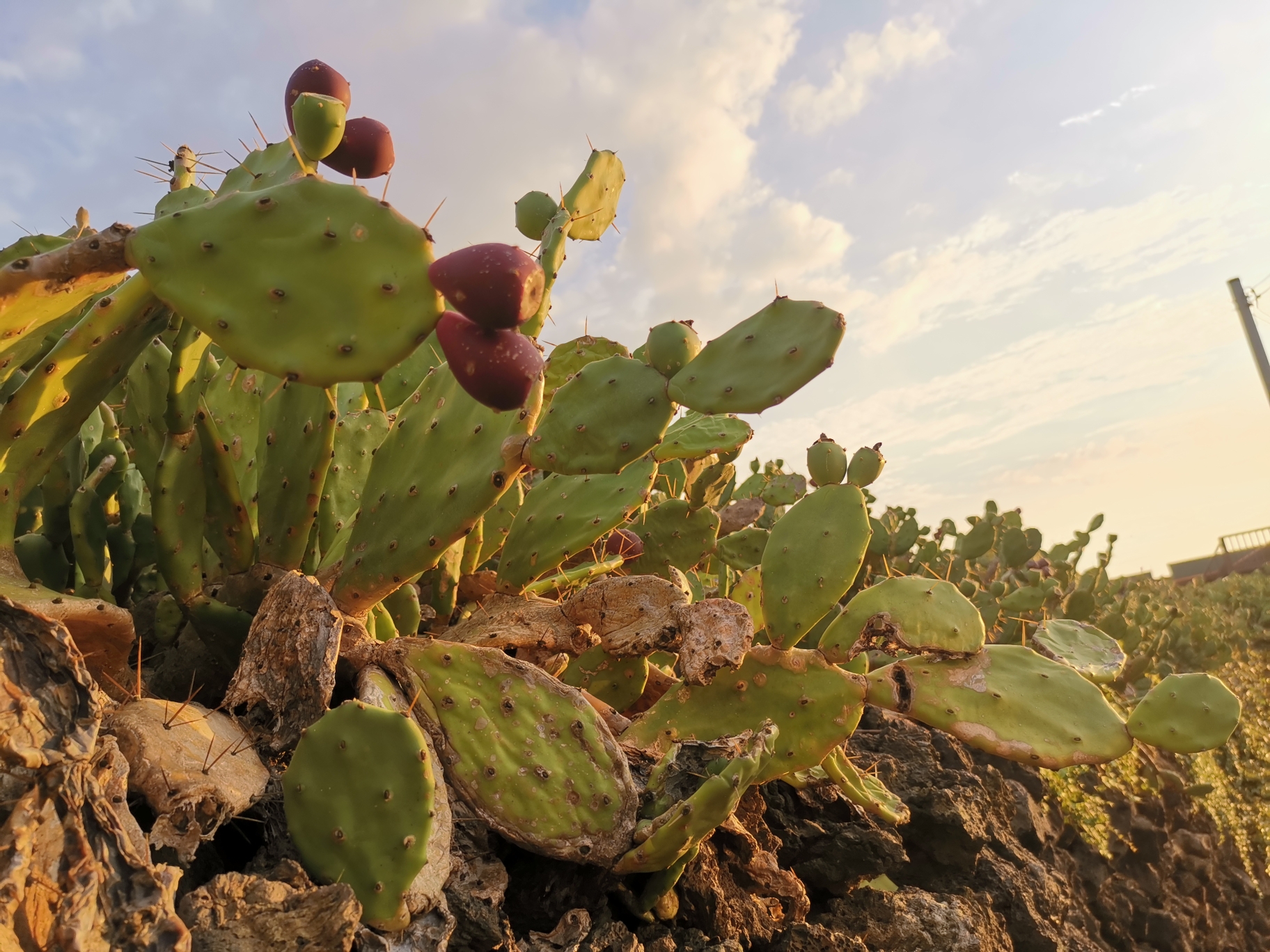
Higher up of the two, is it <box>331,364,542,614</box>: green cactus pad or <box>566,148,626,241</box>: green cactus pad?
<box>566,148,626,241</box>: green cactus pad

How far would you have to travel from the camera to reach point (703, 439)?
2.63 metres

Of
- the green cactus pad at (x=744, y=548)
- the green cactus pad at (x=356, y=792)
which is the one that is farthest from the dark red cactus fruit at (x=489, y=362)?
the green cactus pad at (x=744, y=548)

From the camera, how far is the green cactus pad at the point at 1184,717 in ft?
7.57

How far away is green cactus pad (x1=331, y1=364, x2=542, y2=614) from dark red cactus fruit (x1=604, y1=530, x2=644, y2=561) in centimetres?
108

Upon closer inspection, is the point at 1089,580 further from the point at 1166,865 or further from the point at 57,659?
the point at 57,659

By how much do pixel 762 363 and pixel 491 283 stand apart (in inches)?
37.1

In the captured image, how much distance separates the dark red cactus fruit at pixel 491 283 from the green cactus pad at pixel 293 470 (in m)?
0.81

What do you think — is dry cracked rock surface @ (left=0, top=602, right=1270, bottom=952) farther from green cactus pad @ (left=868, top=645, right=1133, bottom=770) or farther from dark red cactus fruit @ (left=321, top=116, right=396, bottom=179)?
dark red cactus fruit @ (left=321, top=116, right=396, bottom=179)

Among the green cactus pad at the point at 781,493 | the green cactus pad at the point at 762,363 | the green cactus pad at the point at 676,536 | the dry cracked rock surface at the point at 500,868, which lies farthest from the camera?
the green cactus pad at the point at 781,493

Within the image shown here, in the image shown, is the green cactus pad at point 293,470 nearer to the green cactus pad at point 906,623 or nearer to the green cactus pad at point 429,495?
the green cactus pad at point 429,495

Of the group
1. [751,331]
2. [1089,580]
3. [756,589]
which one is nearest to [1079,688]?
[756,589]

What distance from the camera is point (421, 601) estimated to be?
2441mm

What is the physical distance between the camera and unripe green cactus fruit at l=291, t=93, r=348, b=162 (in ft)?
5.01

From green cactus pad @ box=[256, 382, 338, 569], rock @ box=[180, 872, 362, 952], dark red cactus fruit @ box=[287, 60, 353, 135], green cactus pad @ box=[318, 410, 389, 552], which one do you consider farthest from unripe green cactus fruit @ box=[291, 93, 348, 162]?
rock @ box=[180, 872, 362, 952]
